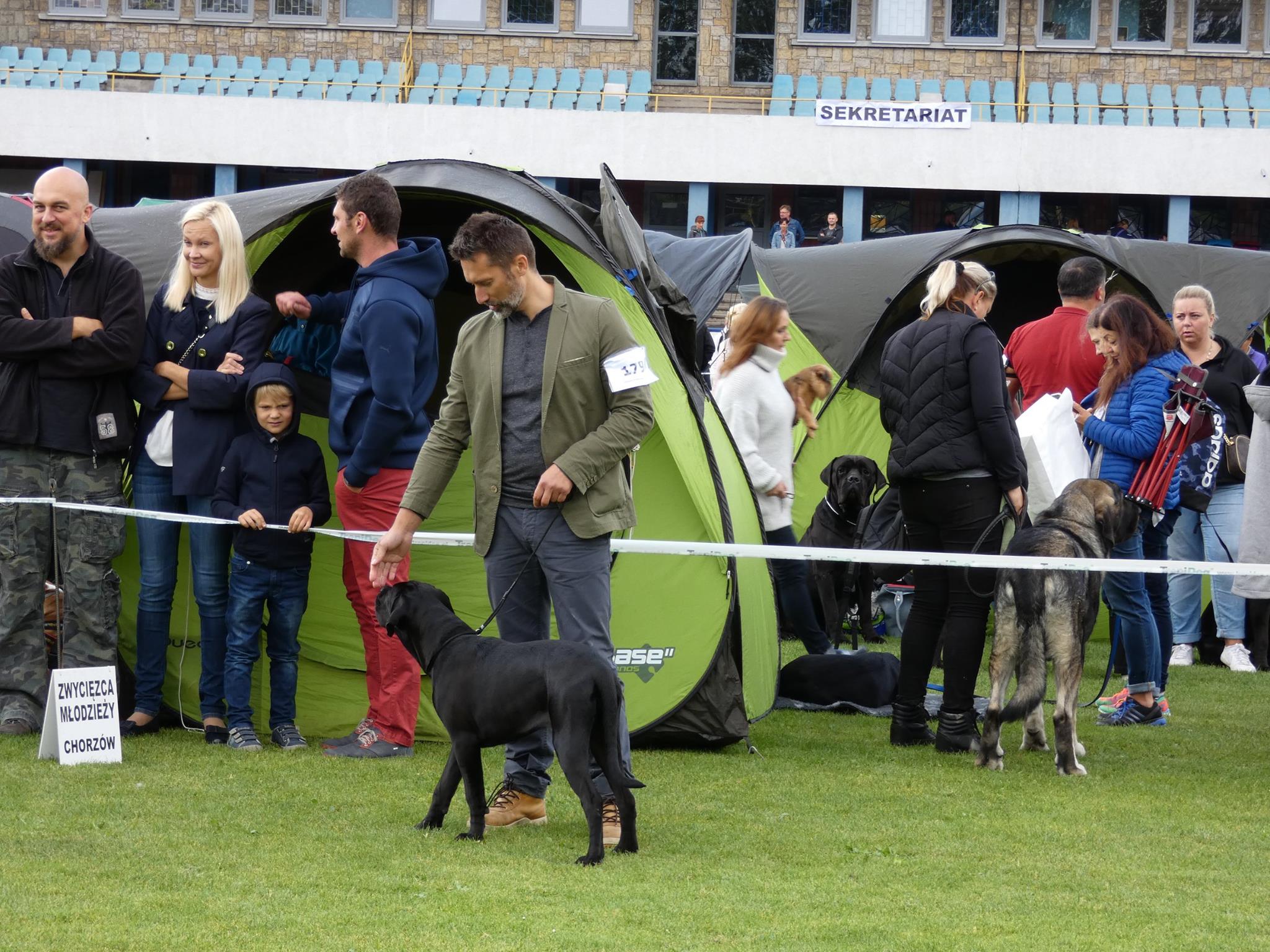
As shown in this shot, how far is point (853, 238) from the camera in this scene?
21.8 m

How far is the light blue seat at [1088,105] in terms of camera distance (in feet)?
73.7

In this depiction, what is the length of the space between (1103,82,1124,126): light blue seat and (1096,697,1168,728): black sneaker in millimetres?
18093

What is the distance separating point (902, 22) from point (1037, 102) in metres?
2.64

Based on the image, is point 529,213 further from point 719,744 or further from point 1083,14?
point 1083,14

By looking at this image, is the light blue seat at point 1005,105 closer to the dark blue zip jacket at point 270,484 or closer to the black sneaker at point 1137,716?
the black sneaker at point 1137,716

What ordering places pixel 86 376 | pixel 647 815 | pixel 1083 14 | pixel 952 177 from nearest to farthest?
pixel 647 815
pixel 86 376
pixel 952 177
pixel 1083 14

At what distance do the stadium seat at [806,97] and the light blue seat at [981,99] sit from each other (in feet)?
7.95

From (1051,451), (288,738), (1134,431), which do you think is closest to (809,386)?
(1051,451)

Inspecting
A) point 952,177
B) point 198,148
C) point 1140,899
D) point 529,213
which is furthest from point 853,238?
point 1140,899

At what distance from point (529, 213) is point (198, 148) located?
59.9 feet

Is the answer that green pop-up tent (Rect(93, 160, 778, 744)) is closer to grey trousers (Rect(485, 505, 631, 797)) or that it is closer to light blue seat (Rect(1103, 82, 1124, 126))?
grey trousers (Rect(485, 505, 631, 797))

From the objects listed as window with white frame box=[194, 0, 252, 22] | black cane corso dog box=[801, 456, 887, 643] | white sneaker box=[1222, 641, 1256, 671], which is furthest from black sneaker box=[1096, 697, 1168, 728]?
window with white frame box=[194, 0, 252, 22]

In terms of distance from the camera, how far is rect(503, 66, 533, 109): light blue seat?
2238cm

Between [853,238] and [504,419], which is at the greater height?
[853,238]
